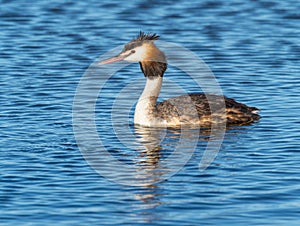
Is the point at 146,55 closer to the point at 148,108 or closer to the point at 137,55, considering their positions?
the point at 137,55

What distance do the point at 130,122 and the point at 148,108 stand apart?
19.7 inches

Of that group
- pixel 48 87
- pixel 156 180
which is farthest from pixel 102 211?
pixel 48 87

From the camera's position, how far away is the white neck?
47.8 feet

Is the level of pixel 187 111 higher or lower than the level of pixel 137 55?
lower

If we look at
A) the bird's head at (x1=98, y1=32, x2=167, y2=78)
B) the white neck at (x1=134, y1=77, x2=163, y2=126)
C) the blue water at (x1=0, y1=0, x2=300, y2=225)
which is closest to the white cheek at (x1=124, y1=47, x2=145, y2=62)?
the bird's head at (x1=98, y1=32, x2=167, y2=78)

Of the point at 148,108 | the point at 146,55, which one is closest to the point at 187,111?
the point at 148,108

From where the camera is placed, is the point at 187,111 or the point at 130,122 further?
the point at 130,122

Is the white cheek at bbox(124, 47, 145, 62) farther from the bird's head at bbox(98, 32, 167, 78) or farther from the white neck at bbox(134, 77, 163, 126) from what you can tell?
the white neck at bbox(134, 77, 163, 126)

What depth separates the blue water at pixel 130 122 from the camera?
34.2ft

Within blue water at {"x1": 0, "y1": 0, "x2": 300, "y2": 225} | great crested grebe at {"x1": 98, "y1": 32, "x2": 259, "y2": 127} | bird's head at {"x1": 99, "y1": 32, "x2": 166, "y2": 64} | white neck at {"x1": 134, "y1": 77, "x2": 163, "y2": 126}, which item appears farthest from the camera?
bird's head at {"x1": 99, "y1": 32, "x2": 166, "y2": 64}

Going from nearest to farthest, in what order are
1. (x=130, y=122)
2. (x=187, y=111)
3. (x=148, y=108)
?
(x=187, y=111)
(x=148, y=108)
(x=130, y=122)

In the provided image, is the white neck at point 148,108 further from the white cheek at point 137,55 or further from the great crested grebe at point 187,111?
the white cheek at point 137,55

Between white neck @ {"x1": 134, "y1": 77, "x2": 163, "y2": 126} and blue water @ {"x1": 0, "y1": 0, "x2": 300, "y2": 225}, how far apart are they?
0.22 meters

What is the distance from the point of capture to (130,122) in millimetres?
14977
